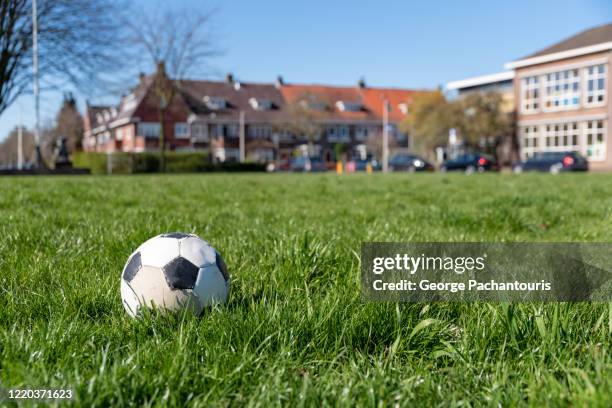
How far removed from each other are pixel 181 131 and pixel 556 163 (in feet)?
136

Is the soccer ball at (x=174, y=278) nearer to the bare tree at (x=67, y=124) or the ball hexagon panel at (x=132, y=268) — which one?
the ball hexagon panel at (x=132, y=268)

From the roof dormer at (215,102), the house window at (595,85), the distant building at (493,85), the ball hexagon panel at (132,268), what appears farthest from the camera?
the roof dormer at (215,102)

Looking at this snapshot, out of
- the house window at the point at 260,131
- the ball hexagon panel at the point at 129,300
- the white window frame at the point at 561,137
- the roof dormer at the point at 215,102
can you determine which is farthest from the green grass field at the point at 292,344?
the roof dormer at the point at 215,102

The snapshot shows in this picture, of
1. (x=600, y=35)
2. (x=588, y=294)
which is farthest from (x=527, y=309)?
(x=600, y=35)

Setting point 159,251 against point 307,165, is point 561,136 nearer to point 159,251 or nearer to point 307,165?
point 307,165

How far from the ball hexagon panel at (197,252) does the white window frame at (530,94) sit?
50.6 meters

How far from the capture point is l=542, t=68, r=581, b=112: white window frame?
1774 inches

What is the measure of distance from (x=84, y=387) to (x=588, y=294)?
2317mm

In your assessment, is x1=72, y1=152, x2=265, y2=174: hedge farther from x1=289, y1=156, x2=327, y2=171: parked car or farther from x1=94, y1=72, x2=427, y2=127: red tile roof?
A: x1=94, y1=72, x2=427, y2=127: red tile roof

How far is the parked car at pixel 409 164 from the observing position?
136 ft

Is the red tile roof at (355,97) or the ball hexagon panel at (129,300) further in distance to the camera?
the red tile roof at (355,97)

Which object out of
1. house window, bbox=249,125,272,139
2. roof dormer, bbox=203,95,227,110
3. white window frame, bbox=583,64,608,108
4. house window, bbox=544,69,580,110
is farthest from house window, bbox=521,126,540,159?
roof dormer, bbox=203,95,227,110

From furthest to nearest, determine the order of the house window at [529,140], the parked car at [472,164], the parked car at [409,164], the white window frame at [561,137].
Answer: the house window at [529,140], the white window frame at [561,137], the parked car at [409,164], the parked car at [472,164]

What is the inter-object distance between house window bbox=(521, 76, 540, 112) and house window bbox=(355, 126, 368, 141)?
75.7 feet
